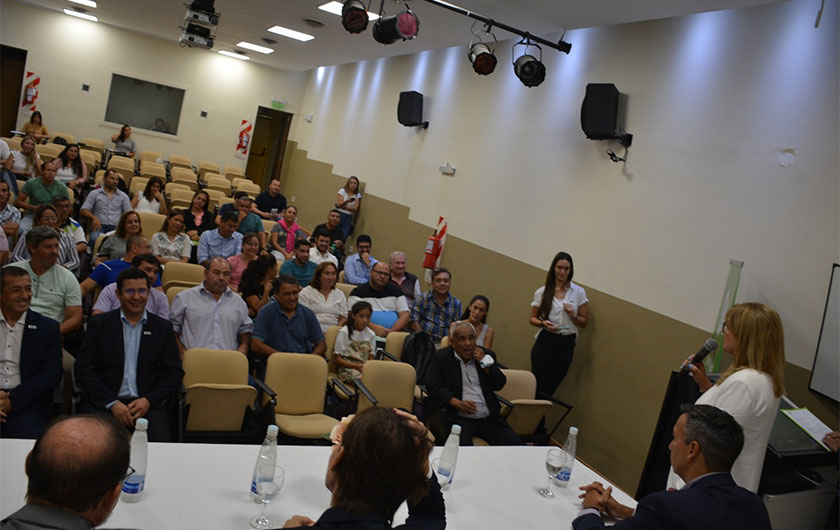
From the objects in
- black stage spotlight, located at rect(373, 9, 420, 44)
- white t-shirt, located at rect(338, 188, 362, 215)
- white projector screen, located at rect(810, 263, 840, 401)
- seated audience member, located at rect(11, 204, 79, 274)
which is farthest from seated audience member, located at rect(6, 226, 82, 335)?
white t-shirt, located at rect(338, 188, 362, 215)

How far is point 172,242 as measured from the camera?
6.58m

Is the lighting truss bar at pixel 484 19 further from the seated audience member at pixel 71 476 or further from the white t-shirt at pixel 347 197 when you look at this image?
the seated audience member at pixel 71 476

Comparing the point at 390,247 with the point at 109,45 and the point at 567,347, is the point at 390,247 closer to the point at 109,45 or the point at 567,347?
the point at 567,347

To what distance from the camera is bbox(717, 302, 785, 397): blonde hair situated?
3.15m

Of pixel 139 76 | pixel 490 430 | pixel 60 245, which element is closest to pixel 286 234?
pixel 60 245

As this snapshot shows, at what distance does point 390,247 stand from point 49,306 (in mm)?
6052

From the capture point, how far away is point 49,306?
4242 millimetres

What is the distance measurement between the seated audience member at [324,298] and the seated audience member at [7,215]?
8.70 feet

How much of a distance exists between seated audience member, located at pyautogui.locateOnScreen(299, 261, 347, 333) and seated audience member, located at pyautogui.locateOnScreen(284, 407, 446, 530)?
13.2ft

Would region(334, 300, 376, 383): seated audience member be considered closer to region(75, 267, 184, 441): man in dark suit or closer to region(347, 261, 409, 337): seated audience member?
region(347, 261, 409, 337): seated audience member

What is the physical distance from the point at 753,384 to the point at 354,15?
4.31m

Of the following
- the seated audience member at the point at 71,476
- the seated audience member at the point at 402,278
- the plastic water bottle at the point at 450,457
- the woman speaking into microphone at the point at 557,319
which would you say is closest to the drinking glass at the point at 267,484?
the plastic water bottle at the point at 450,457

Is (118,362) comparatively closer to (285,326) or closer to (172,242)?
(285,326)

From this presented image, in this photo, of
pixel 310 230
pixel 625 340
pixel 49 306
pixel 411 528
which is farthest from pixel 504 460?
pixel 310 230
